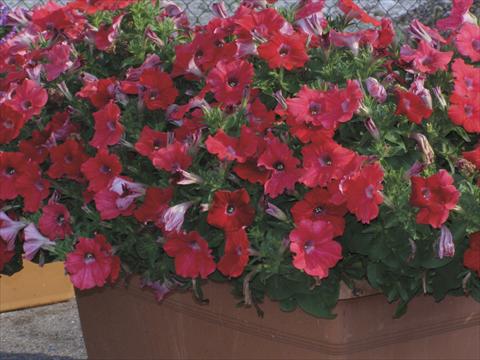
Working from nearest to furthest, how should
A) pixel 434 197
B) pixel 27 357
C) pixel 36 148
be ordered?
pixel 434 197 → pixel 36 148 → pixel 27 357

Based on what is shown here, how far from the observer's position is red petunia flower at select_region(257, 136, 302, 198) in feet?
5.05

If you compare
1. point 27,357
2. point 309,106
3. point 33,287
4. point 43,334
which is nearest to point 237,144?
point 309,106

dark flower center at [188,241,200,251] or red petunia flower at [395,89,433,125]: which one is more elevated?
red petunia flower at [395,89,433,125]

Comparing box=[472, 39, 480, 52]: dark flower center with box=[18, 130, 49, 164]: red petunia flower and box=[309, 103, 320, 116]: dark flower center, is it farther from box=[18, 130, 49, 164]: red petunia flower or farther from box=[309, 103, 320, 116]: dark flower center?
box=[18, 130, 49, 164]: red petunia flower

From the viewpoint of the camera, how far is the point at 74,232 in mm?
1836

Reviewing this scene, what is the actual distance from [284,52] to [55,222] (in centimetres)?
61

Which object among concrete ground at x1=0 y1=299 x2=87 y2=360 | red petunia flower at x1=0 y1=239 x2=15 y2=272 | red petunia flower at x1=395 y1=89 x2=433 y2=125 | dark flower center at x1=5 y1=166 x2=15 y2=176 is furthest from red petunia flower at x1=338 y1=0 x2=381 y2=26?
concrete ground at x1=0 y1=299 x2=87 y2=360

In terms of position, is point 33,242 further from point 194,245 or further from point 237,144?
point 237,144

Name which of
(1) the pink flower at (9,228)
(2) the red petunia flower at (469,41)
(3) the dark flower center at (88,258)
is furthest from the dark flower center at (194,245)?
(2) the red petunia flower at (469,41)

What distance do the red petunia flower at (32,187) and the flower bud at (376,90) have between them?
74cm

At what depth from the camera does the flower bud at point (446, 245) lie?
4.80 feet

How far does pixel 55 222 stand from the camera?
1.79 metres

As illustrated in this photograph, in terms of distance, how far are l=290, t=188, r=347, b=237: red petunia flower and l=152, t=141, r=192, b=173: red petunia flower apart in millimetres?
225

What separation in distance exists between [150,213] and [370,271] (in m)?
0.44
